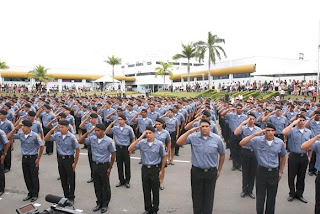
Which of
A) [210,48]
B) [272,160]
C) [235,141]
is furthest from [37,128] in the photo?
[210,48]

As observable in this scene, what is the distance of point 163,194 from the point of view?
6461 mm

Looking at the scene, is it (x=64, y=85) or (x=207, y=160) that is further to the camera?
(x=64, y=85)

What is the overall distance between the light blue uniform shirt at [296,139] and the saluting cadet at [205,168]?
2.24 meters

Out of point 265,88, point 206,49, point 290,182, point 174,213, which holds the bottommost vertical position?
A: point 174,213

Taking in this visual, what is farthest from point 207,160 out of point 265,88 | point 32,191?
point 265,88

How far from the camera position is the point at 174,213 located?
5.49 metres

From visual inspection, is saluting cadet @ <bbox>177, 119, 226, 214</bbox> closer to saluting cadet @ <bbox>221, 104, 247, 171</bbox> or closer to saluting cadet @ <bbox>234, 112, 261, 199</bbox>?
saluting cadet @ <bbox>234, 112, 261, 199</bbox>

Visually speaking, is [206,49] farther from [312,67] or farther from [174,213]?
[174,213]

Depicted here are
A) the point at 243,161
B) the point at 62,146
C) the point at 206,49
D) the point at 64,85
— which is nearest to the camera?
the point at 62,146

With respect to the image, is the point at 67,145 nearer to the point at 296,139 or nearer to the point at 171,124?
the point at 171,124

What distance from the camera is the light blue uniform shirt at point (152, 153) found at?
211 inches

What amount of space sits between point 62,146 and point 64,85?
49272 millimetres

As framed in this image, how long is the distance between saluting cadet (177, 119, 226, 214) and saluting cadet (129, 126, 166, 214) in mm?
803

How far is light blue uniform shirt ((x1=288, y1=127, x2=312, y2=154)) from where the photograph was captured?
608 cm
